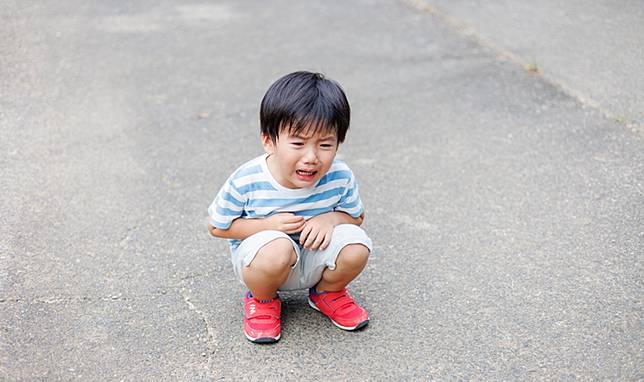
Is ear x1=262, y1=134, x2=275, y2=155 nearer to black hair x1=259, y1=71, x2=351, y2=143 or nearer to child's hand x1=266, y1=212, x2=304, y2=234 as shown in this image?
black hair x1=259, y1=71, x2=351, y2=143

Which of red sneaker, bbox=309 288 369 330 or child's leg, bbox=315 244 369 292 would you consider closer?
child's leg, bbox=315 244 369 292

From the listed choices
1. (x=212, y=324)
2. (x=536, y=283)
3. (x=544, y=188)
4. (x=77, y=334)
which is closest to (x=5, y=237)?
(x=77, y=334)

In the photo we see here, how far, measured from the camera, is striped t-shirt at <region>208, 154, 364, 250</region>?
2.68 metres

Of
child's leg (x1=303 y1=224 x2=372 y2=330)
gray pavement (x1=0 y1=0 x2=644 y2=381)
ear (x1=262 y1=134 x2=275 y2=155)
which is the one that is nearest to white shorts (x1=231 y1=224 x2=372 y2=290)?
child's leg (x1=303 y1=224 x2=372 y2=330)

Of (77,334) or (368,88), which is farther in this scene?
(368,88)

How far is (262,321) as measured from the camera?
9.00ft

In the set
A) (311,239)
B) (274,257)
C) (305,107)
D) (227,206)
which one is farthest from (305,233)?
(305,107)

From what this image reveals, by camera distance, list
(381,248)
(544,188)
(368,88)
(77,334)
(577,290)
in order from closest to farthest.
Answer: (77,334) → (577,290) → (381,248) → (544,188) → (368,88)

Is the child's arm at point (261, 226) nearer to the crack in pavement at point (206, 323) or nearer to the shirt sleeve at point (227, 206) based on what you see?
the shirt sleeve at point (227, 206)

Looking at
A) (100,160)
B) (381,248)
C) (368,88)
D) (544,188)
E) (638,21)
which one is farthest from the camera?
(638,21)

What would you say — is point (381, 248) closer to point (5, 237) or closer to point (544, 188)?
point (544, 188)

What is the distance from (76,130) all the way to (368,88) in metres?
1.67

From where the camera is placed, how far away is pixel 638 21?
5.56 metres

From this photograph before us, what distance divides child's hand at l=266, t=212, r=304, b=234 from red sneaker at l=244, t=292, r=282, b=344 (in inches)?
11.2
